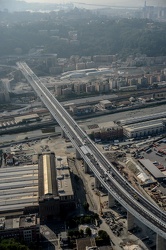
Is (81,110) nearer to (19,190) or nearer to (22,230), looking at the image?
(19,190)

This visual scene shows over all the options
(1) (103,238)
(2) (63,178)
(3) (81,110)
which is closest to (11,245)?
(1) (103,238)

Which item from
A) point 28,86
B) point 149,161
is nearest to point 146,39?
point 28,86

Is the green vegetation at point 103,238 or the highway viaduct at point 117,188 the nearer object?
the highway viaduct at point 117,188

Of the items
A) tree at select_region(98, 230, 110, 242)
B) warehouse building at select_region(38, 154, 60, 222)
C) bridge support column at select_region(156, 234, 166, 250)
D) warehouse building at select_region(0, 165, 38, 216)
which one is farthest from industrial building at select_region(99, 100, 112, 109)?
bridge support column at select_region(156, 234, 166, 250)

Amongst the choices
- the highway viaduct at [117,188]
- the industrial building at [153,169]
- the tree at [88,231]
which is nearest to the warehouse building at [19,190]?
the tree at [88,231]

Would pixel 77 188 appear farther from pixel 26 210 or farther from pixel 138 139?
pixel 138 139

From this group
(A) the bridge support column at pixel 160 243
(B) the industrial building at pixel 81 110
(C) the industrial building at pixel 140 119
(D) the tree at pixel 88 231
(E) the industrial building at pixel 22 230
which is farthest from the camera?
(B) the industrial building at pixel 81 110

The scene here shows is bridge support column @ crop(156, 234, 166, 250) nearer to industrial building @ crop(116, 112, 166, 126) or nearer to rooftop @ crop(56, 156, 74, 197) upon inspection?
rooftop @ crop(56, 156, 74, 197)

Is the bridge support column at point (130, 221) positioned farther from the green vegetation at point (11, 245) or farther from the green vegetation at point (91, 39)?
the green vegetation at point (91, 39)
